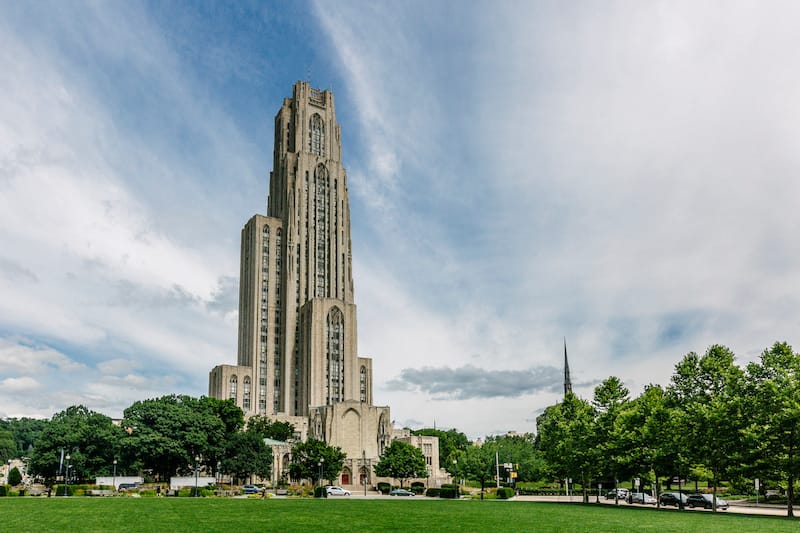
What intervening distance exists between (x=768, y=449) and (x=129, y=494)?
5564 cm

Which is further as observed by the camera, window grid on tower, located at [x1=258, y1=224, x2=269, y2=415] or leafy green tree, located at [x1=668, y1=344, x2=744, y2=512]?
window grid on tower, located at [x1=258, y1=224, x2=269, y2=415]

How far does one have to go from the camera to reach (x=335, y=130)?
562 ft

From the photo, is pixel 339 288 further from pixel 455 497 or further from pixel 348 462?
pixel 455 497

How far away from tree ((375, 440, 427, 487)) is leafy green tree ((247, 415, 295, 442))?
33.8 m

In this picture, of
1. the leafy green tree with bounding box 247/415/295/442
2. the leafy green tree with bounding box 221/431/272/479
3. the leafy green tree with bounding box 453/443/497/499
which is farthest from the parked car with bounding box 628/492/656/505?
the leafy green tree with bounding box 247/415/295/442

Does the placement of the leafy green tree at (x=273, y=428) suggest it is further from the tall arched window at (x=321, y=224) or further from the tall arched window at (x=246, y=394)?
the tall arched window at (x=321, y=224)

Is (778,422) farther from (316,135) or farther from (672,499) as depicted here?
(316,135)

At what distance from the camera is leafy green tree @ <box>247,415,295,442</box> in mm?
117250

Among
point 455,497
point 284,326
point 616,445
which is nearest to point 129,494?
point 455,497

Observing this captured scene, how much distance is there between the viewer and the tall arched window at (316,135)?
547 ft

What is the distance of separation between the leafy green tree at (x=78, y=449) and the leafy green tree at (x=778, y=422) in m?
70.6

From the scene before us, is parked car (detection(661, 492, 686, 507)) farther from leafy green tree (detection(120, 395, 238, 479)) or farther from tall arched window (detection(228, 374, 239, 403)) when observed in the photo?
tall arched window (detection(228, 374, 239, 403))

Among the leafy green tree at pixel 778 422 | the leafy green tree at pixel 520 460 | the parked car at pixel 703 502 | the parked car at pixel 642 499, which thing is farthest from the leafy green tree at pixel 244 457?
the leafy green tree at pixel 778 422

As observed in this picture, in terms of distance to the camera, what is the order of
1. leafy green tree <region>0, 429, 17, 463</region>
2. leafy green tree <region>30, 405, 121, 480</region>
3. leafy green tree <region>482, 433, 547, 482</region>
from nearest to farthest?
1. leafy green tree <region>30, 405, 121, 480</region>
2. leafy green tree <region>482, 433, 547, 482</region>
3. leafy green tree <region>0, 429, 17, 463</region>
